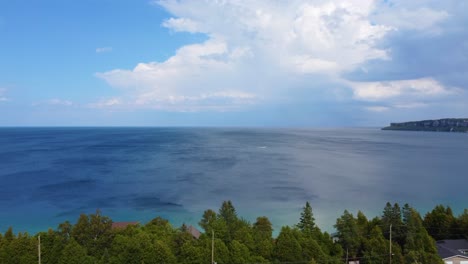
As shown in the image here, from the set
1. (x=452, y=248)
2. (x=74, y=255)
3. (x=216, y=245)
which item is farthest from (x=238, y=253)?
(x=452, y=248)

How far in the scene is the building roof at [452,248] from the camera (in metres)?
15.4

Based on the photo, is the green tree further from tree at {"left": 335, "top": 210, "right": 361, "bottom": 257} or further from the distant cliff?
the distant cliff

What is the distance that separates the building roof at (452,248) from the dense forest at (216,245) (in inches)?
48.7

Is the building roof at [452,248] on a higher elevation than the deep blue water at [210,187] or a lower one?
higher

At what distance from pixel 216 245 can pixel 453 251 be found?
40.6ft

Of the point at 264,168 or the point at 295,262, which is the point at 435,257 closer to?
the point at 295,262

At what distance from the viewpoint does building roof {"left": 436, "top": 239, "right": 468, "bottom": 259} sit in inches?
605

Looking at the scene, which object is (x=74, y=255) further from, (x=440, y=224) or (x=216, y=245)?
(x=440, y=224)

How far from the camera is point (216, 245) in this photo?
43.7ft

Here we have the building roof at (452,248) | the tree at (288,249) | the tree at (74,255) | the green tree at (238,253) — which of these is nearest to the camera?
the tree at (74,255)

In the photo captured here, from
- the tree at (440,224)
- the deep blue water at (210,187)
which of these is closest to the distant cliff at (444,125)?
the deep blue water at (210,187)

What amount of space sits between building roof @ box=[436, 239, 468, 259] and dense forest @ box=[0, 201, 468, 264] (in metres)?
1.24

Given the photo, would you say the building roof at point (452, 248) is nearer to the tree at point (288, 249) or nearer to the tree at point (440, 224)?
the tree at point (440, 224)

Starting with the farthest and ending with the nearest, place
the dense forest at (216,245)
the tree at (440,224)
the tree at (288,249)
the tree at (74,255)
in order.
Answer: the tree at (440,224)
the tree at (288,249)
the dense forest at (216,245)
the tree at (74,255)
